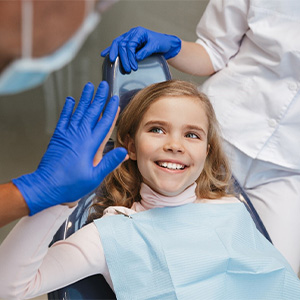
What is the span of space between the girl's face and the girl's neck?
0.02 m

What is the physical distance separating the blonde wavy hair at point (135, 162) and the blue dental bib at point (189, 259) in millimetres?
121

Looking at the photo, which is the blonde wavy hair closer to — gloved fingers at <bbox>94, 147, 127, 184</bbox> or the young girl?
the young girl

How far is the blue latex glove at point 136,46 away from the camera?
146cm

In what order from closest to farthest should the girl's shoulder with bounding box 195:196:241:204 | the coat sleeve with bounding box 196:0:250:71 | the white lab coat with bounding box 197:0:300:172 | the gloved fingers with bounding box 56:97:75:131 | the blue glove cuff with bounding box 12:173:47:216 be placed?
the blue glove cuff with bounding box 12:173:47:216
the gloved fingers with bounding box 56:97:75:131
the girl's shoulder with bounding box 195:196:241:204
the white lab coat with bounding box 197:0:300:172
the coat sleeve with bounding box 196:0:250:71

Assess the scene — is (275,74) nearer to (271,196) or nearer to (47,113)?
(271,196)

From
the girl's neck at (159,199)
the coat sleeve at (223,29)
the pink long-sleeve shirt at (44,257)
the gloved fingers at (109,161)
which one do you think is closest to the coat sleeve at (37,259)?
the pink long-sleeve shirt at (44,257)

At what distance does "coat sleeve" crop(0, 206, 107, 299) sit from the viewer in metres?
0.92

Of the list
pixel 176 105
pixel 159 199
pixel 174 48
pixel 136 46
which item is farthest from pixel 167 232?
pixel 174 48

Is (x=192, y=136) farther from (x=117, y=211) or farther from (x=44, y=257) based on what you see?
(x=44, y=257)

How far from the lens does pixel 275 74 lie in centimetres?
166

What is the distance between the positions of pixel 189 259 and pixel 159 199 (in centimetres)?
18

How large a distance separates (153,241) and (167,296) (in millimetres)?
141

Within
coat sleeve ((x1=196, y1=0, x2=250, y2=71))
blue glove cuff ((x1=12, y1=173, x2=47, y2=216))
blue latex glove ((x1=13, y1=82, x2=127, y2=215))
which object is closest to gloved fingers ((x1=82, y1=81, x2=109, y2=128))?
blue latex glove ((x1=13, y1=82, x2=127, y2=215))

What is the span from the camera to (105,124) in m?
0.96
